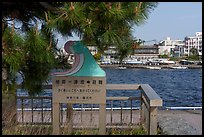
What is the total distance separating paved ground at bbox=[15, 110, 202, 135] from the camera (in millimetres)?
5355

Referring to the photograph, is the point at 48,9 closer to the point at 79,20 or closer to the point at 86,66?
the point at 79,20

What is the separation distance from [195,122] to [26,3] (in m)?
4.21

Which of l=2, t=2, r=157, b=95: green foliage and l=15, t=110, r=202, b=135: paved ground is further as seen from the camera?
l=15, t=110, r=202, b=135: paved ground

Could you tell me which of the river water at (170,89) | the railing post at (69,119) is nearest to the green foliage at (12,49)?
the river water at (170,89)

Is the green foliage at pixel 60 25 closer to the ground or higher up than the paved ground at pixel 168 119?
higher up

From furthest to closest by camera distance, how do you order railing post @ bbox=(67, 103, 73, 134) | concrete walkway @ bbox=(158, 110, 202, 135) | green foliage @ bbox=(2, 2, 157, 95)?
1. concrete walkway @ bbox=(158, 110, 202, 135)
2. railing post @ bbox=(67, 103, 73, 134)
3. green foliage @ bbox=(2, 2, 157, 95)

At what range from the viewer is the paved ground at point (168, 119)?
17.6 ft

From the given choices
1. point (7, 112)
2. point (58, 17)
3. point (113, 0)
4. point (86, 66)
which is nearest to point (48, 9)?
point (58, 17)

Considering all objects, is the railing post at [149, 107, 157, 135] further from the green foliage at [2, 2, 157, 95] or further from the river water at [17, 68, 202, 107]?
A: the river water at [17, 68, 202, 107]

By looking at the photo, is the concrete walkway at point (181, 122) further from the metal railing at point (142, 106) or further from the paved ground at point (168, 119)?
the metal railing at point (142, 106)

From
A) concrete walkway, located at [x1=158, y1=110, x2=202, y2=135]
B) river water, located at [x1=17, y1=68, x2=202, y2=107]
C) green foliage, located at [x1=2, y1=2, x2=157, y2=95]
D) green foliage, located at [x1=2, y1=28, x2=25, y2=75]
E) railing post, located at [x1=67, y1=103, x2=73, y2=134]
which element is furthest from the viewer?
river water, located at [x1=17, y1=68, x2=202, y2=107]

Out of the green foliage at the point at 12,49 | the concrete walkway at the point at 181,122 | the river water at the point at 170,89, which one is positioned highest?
the green foliage at the point at 12,49

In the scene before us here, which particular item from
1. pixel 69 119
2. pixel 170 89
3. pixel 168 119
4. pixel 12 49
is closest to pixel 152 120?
pixel 69 119

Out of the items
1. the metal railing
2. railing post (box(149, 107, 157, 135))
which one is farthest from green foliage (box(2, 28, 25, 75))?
railing post (box(149, 107, 157, 135))
